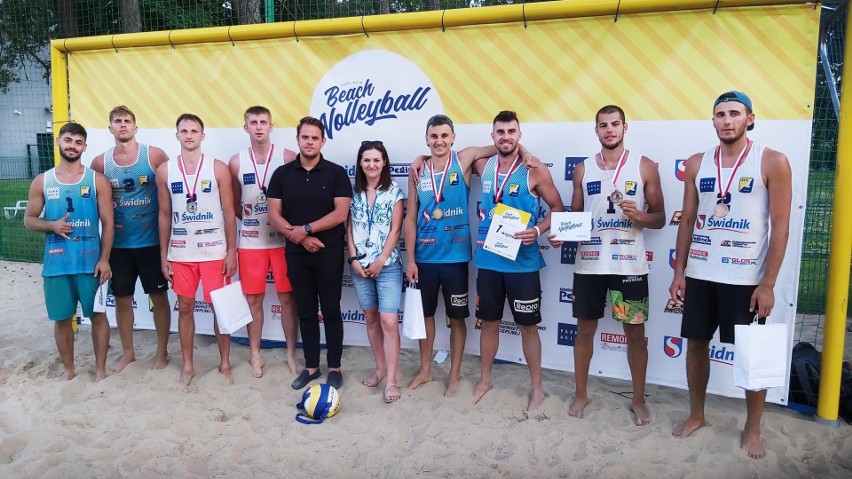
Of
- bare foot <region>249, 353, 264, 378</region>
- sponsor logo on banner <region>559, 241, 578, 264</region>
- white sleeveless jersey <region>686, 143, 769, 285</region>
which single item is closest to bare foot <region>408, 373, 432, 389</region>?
bare foot <region>249, 353, 264, 378</region>

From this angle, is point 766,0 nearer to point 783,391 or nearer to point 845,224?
point 845,224

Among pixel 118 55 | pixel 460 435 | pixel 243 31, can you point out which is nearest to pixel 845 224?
pixel 460 435

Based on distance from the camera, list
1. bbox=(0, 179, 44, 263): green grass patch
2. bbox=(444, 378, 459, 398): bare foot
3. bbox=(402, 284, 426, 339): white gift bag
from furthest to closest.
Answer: bbox=(0, 179, 44, 263): green grass patch → bbox=(444, 378, 459, 398): bare foot → bbox=(402, 284, 426, 339): white gift bag

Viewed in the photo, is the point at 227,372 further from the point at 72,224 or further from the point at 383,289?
the point at 72,224

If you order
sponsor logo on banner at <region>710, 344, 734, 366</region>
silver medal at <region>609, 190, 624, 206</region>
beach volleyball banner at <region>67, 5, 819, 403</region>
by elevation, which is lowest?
sponsor logo on banner at <region>710, 344, 734, 366</region>

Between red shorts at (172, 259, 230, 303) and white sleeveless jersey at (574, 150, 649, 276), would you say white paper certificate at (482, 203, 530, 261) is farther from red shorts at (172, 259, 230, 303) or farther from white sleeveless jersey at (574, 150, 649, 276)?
red shorts at (172, 259, 230, 303)

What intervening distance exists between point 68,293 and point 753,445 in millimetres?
4592

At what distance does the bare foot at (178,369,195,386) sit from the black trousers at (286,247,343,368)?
2.94 feet

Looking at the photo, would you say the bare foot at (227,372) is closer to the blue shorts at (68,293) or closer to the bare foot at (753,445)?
the blue shorts at (68,293)

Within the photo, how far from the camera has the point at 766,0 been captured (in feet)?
11.6

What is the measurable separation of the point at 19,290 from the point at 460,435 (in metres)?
6.26

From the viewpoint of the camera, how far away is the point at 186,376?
13.9 ft

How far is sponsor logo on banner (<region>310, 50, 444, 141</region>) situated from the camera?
4406mm

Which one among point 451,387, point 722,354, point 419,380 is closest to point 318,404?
point 419,380
